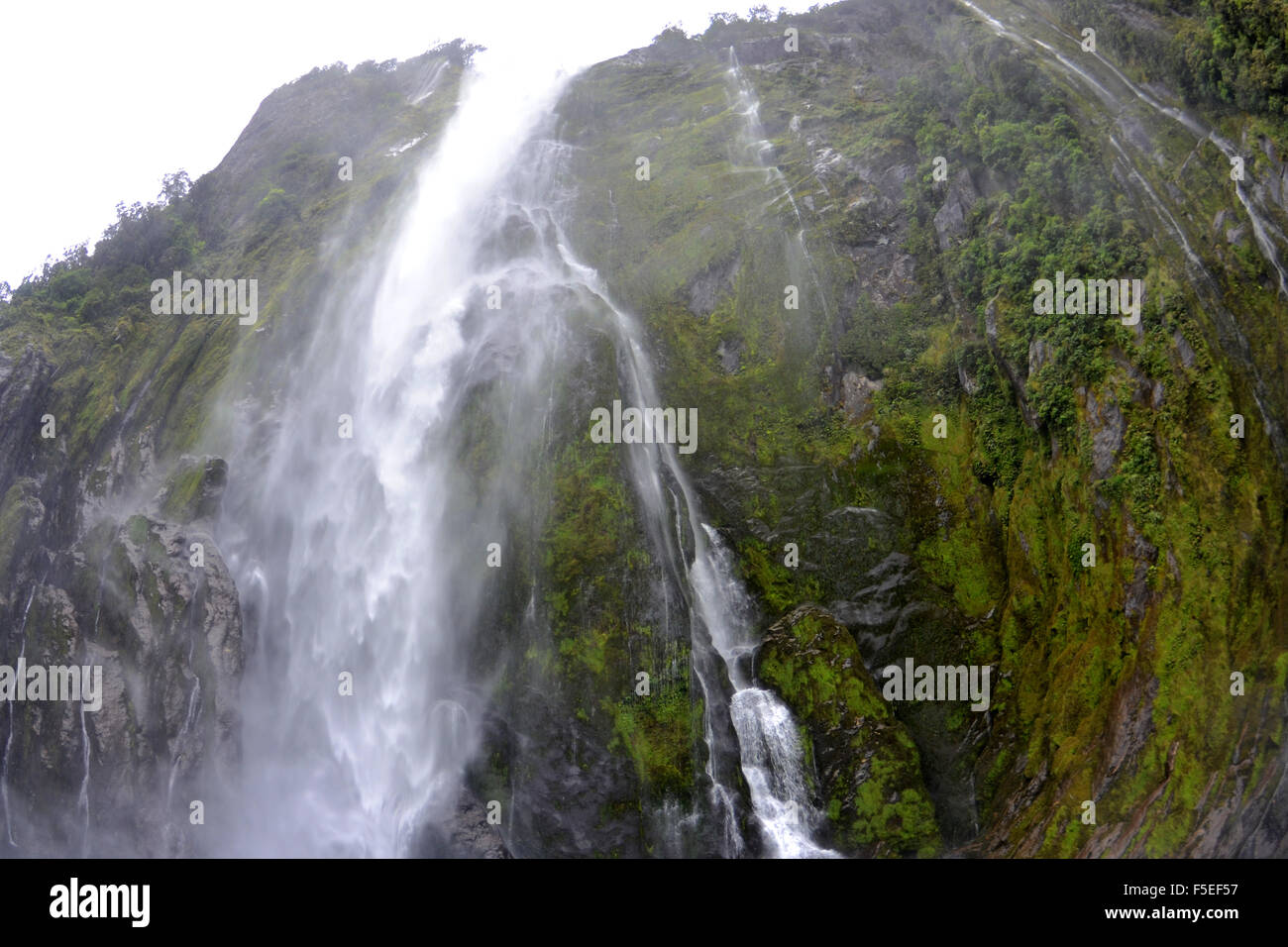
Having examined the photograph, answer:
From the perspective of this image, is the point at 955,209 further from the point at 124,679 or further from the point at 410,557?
the point at 124,679

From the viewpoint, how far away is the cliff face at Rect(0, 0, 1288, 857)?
19.5 meters

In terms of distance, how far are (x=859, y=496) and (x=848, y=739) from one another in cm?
777

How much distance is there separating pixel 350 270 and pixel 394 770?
70.3 feet

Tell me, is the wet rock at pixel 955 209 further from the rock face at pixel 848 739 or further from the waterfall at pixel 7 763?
the waterfall at pixel 7 763

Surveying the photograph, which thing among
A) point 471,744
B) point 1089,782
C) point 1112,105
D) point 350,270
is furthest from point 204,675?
point 1112,105

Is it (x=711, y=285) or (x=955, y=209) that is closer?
(x=955, y=209)

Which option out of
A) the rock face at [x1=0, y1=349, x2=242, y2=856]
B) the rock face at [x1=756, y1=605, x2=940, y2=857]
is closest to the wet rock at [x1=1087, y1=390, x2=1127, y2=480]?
the rock face at [x1=756, y1=605, x2=940, y2=857]

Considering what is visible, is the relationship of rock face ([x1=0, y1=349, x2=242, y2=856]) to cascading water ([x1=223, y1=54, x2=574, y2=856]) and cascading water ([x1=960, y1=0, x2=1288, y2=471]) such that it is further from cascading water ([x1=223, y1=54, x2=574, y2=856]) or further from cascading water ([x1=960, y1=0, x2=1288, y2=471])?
cascading water ([x1=960, y1=0, x2=1288, y2=471])

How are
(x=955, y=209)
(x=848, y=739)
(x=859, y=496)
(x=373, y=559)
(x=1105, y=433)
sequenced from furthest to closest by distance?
(x=955, y=209)
(x=373, y=559)
(x=859, y=496)
(x=848, y=739)
(x=1105, y=433)

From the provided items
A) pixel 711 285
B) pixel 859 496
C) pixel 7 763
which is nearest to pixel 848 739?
pixel 859 496

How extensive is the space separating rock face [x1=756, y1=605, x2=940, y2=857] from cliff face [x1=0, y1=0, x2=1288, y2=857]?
0.26 feet

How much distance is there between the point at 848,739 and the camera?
22.3 meters

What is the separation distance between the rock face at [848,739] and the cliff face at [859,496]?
8 centimetres

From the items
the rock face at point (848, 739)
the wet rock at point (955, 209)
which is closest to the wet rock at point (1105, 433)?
the rock face at point (848, 739)
